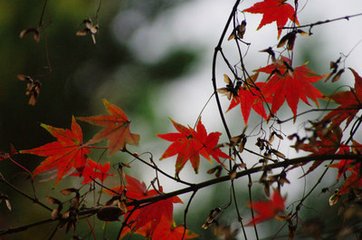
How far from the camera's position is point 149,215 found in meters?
0.87

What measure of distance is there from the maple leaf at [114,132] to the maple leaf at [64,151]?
0.42ft

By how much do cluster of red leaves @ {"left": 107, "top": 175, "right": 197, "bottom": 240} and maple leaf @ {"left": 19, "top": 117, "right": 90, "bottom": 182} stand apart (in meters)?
0.09

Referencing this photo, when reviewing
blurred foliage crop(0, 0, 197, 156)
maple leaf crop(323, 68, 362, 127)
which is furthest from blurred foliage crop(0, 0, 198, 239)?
maple leaf crop(323, 68, 362, 127)

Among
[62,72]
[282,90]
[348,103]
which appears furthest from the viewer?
[62,72]

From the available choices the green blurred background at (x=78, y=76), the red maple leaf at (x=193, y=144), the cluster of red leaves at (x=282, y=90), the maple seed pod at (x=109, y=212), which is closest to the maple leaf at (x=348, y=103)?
the cluster of red leaves at (x=282, y=90)

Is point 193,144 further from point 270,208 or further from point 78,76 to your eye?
point 78,76

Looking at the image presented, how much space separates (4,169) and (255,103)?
3115mm

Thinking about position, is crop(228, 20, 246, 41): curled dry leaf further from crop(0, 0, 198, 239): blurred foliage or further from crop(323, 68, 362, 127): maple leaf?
crop(0, 0, 198, 239): blurred foliage

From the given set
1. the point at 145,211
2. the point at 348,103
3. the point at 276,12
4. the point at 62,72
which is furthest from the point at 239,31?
the point at 62,72

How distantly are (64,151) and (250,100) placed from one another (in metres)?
0.35

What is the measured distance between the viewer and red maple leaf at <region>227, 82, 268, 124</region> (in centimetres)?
93

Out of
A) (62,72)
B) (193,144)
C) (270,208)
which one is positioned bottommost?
(270,208)

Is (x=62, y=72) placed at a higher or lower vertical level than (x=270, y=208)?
higher

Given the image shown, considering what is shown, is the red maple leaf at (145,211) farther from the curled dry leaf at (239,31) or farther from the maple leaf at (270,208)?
the curled dry leaf at (239,31)
